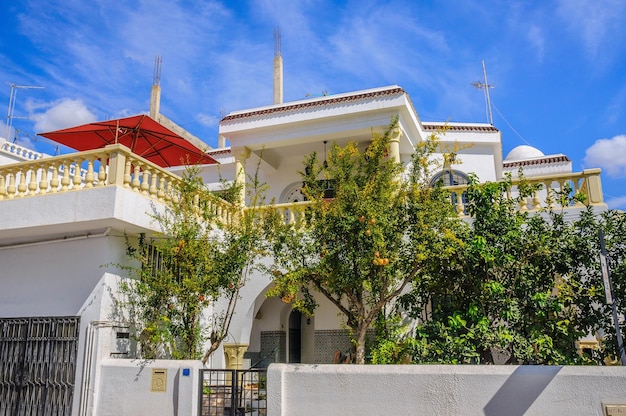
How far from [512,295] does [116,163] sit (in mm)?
6545

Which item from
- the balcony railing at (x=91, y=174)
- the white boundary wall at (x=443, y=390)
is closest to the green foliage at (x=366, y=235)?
the white boundary wall at (x=443, y=390)

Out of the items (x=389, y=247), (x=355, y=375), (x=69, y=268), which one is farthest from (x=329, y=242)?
(x=69, y=268)

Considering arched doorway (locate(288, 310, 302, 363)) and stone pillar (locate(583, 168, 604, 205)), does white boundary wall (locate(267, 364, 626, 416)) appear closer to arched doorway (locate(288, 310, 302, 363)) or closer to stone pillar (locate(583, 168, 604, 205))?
stone pillar (locate(583, 168, 604, 205))

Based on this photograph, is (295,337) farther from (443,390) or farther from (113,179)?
(443,390)

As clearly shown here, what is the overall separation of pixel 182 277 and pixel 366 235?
340 cm

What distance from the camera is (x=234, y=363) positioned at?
10.9 m

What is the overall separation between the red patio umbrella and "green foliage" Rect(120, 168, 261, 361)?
1.60 metres

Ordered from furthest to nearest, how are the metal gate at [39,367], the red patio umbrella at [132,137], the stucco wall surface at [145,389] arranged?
the red patio umbrella at [132,137] < the metal gate at [39,367] < the stucco wall surface at [145,389]

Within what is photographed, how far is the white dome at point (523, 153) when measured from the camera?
62.8ft

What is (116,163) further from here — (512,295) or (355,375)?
(512,295)

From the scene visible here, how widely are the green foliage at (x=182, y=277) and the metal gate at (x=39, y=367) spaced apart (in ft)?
3.64

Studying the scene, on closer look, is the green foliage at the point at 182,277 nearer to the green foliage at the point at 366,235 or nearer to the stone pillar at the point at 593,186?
the green foliage at the point at 366,235

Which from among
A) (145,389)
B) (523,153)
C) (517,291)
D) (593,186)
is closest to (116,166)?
(145,389)

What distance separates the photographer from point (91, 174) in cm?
830
